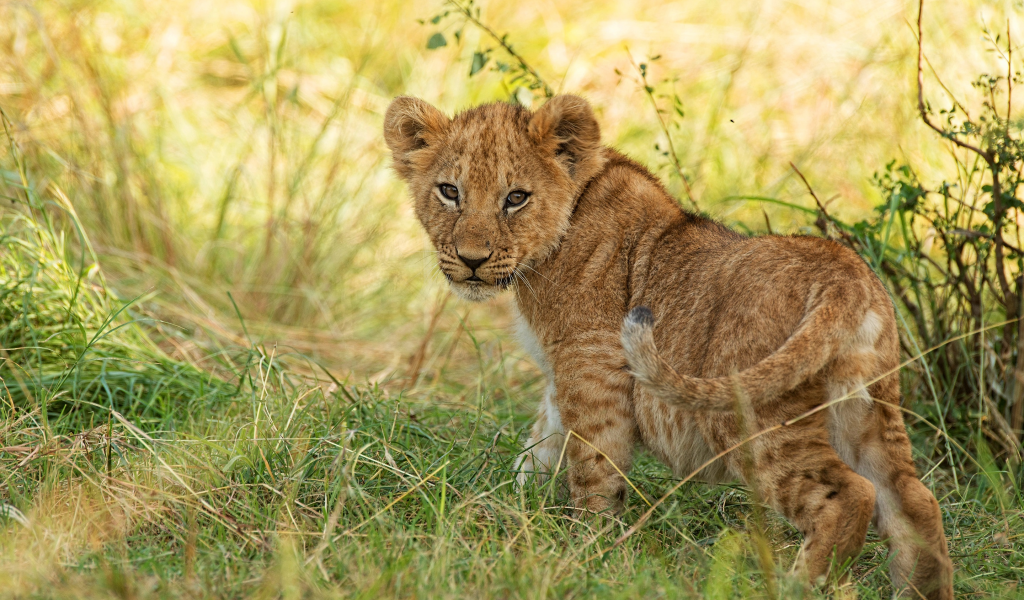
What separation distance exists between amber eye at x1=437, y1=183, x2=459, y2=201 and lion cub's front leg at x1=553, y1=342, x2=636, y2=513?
35.8 inches

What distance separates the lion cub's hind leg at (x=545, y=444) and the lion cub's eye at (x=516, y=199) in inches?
33.0

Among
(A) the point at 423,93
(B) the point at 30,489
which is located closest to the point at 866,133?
(A) the point at 423,93

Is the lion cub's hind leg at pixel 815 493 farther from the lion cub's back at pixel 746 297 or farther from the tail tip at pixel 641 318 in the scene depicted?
the tail tip at pixel 641 318

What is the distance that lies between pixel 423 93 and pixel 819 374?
232 inches

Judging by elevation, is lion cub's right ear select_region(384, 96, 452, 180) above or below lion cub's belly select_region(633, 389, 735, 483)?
above

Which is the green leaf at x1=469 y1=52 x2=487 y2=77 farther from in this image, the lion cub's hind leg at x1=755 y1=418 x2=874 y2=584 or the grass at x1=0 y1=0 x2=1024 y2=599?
the lion cub's hind leg at x1=755 y1=418 x2=874 y2=584

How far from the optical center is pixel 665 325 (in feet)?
12.5

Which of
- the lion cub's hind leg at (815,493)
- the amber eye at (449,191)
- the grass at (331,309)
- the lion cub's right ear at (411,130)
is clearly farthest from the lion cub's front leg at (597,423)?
the lion cub's right ear at (411,130)

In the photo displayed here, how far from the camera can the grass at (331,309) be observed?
3314mm

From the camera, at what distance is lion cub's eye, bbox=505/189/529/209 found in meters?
4.17

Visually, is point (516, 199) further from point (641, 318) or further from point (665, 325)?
point (641, 318)

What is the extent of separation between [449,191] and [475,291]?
1.58 feet

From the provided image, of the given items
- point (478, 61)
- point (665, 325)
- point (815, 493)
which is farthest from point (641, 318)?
point (478, 61)

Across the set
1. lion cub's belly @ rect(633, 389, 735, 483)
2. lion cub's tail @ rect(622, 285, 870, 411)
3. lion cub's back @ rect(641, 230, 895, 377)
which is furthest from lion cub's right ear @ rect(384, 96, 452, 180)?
lion cub's tail @ rect(622, 285, 870, 411)
